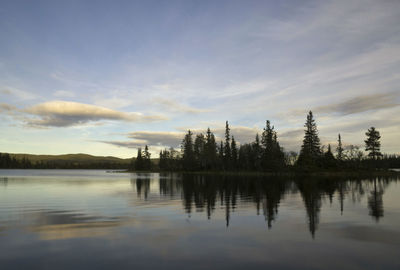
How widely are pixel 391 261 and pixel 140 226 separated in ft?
40.1

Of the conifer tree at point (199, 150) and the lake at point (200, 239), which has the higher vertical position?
the conifer tree at point (199, 150)

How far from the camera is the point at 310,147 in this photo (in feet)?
322

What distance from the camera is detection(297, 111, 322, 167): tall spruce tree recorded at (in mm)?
94700

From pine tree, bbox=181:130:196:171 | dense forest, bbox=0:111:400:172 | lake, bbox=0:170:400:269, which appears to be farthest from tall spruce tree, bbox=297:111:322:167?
lake, bbox=0:170:400:269

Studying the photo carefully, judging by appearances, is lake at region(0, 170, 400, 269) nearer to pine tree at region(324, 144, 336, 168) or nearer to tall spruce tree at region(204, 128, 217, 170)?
pine tree at region(324, 144, 336, 168)

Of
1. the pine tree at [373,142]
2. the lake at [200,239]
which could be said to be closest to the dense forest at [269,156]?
the pine tree at [373,142]

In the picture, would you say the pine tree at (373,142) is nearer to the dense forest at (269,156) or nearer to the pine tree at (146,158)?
the dense forest at (269,156)

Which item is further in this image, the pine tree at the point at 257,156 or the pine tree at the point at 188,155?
the pine tree at the point at 188,155

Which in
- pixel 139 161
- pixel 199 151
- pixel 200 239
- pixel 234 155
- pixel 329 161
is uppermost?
pixel 199 151

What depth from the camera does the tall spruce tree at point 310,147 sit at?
94.7 meters

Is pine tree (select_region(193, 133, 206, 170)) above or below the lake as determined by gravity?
above

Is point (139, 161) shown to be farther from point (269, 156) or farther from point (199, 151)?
point (269, 156)

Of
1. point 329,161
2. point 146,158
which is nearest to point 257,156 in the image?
point 329,161

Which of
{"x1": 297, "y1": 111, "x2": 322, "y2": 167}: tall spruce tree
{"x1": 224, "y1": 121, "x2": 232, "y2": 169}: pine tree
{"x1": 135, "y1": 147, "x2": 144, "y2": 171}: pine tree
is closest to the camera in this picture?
{"x1": 297, "y1": 111, "x2": 322, "y2": 167}: tall spruce tree
